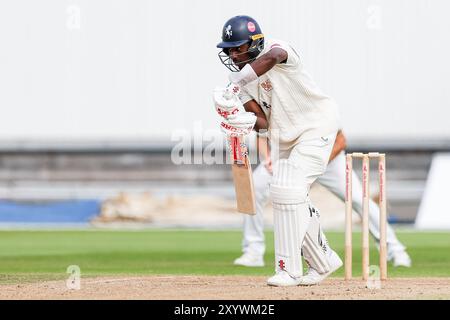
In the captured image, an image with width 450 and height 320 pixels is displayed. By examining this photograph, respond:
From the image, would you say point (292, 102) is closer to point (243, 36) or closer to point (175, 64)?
point (243, 36)

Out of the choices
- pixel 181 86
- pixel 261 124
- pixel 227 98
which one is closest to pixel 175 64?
pixel 181 86

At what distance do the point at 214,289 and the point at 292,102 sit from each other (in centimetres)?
106

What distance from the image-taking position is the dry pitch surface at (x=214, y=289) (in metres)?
5.37

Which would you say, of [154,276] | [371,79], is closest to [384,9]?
[371,79]

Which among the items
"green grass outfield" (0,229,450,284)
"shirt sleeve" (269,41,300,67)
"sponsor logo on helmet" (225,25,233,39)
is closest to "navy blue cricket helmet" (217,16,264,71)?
"sponsor logo on helmet" (225,25,233,39)

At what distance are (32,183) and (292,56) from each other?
9.16 meters

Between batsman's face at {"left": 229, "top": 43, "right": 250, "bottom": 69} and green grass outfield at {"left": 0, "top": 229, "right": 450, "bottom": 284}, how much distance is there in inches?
68.1

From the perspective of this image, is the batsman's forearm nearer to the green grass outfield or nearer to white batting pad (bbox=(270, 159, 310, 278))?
white batting pad (bbox=(270, 159, 310, 278))

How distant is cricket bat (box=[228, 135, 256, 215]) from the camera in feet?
19.1

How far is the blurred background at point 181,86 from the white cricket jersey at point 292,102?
611cm

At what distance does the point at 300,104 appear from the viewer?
5.95 m

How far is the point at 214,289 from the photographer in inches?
224

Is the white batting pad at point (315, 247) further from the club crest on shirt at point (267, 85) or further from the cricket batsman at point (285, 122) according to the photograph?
the club crest on shirt at point (267, 85)
